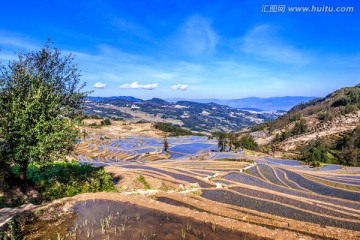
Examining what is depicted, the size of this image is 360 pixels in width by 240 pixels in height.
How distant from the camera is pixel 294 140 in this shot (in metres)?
174

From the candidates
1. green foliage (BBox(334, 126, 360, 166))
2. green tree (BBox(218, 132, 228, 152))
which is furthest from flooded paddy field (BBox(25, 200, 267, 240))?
green tree (BBox(218, 132, 228, 152))

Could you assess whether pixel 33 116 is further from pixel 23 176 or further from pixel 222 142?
pixel 222 142

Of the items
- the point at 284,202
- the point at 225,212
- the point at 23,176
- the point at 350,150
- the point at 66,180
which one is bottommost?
the point at 350,150

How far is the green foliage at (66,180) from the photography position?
26978mm

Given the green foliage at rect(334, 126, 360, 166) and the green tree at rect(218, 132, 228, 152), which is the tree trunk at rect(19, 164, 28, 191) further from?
the green foliage at rect(334, 126, 360, 166)

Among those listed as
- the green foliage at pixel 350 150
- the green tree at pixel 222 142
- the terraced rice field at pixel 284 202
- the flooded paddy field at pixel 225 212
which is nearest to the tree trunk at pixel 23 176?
the flooded paddy field at pixel 225 212

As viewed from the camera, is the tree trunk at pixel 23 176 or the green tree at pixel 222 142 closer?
the tree trunk at pixel 23 176

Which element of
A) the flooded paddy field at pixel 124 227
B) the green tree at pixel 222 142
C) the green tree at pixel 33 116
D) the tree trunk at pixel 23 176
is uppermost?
the green tree at pixel 33 116

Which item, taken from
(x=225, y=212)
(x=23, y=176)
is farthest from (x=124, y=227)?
(x=23, y=176)

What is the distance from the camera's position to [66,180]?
2978 cm

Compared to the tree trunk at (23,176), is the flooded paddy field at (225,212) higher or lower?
lower

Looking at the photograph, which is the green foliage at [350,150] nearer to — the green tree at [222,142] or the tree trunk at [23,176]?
the green tree at [222,142]

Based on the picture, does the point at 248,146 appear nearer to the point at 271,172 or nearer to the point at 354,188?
the point at 271,172

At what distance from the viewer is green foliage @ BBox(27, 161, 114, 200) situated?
26978 mm
